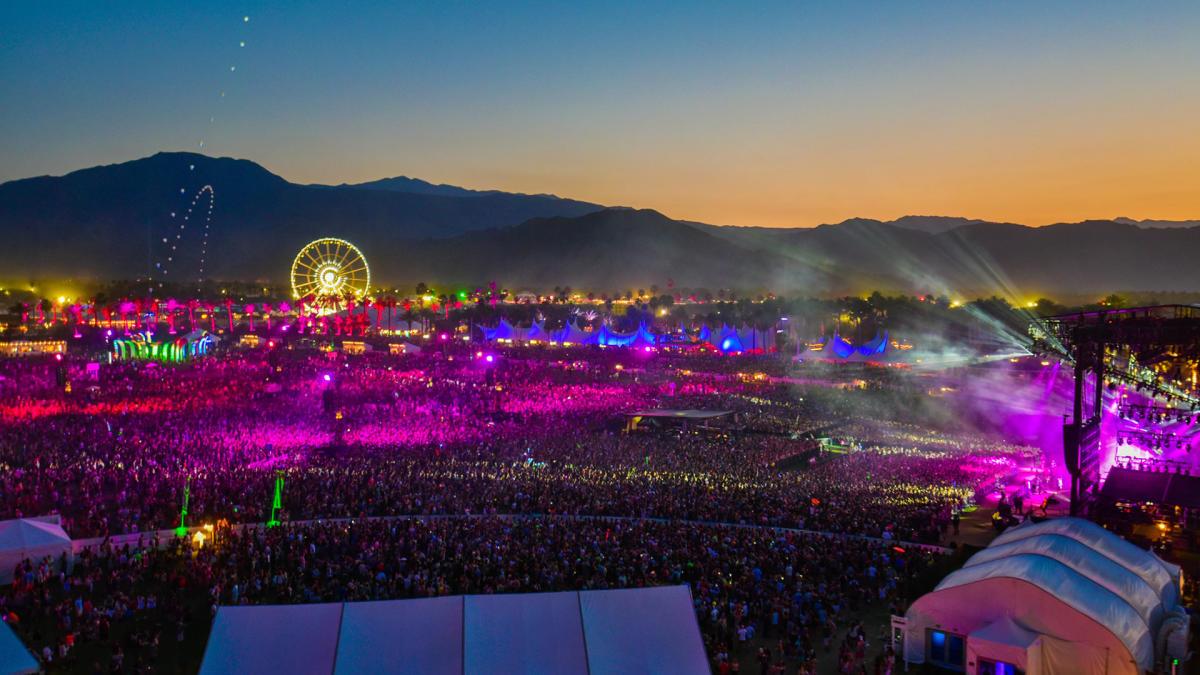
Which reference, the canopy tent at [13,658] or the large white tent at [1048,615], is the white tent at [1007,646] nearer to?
the large white tent at [1048,615]

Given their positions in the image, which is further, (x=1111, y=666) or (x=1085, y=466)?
(x=1085, y=466)

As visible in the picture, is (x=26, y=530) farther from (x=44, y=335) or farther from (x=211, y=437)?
(x=44, y=335)

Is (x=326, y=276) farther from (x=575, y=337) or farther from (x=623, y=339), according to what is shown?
(x=623, y=339)

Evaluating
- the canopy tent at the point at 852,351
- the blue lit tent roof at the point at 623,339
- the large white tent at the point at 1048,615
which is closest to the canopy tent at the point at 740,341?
the blue lit tent roof at the point at 623,339

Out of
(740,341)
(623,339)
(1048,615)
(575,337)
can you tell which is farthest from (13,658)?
(575,337)

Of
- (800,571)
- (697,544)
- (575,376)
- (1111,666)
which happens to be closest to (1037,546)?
(1111,666)
